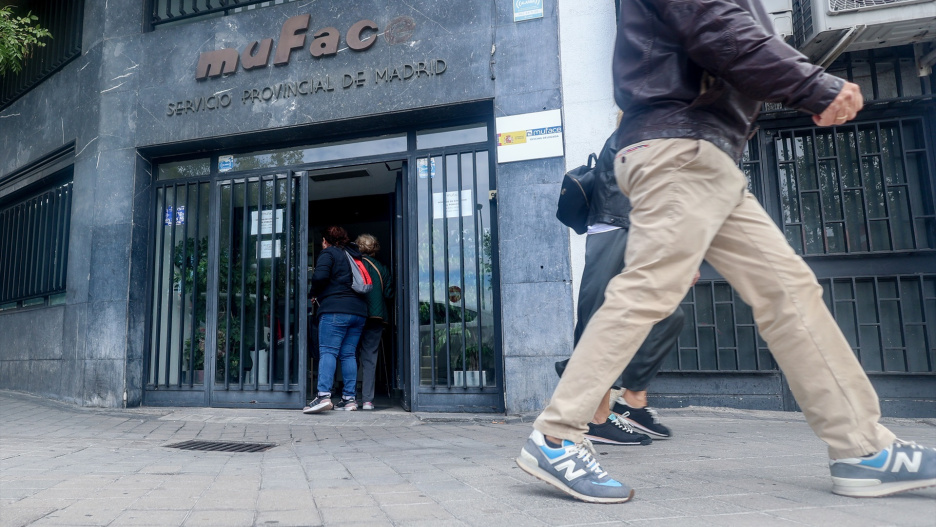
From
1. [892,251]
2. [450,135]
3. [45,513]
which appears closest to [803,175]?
[892,251]

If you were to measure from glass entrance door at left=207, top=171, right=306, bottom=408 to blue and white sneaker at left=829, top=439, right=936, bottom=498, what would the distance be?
17.5 feet

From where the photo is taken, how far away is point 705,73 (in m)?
2.35

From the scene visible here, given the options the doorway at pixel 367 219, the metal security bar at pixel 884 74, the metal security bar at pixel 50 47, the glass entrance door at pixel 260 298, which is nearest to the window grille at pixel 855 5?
the metal security bar at pixel 884 74

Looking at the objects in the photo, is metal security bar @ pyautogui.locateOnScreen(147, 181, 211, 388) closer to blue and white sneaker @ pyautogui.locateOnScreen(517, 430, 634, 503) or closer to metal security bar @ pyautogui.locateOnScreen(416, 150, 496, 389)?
metal security bar @ pyautogui.locateOnScreen(416, 150, 496, 389)

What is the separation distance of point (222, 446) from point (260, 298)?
270 cm

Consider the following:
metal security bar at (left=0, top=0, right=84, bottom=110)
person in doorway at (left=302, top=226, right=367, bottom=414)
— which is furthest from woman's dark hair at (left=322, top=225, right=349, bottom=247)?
metal security bar at (left=0, top=0, right=84, bottom=110)

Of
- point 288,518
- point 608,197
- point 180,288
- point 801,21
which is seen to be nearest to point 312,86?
point 180,288

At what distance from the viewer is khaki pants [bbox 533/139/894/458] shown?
86.6 inches

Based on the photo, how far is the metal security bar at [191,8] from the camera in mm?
7453

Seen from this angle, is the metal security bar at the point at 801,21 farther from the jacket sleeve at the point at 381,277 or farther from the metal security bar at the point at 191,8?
the metal security bar at the point at 191,8

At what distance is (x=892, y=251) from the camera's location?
17.7 feet

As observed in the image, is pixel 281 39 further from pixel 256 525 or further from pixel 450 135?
pixel 256 525

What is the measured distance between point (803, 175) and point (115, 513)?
Result: 5.51m

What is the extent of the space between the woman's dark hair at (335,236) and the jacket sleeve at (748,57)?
16.5 feet
